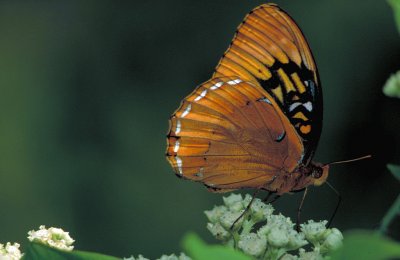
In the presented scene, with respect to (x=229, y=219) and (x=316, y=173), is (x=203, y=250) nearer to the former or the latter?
(x=229, y=219)

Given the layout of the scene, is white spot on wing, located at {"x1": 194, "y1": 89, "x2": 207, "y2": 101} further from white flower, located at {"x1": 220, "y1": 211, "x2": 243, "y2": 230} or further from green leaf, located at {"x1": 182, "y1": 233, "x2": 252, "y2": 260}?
green leaf, located at {"x1": 182, "y1": 233, "x2": 252, "y2": 260}

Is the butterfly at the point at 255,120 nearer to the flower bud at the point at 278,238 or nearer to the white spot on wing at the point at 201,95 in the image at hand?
the white spot on wing at the point at 201,95

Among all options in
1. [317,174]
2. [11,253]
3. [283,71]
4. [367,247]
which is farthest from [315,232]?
[367,247]

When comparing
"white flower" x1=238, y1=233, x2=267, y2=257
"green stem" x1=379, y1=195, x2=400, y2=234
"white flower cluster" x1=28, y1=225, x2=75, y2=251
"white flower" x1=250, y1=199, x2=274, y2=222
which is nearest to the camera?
"green stem" x1=379, y1=195, x2=400, y2=234

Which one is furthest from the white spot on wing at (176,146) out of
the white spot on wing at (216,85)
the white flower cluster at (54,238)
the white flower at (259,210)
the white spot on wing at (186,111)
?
the white flower cluster at (54,238)

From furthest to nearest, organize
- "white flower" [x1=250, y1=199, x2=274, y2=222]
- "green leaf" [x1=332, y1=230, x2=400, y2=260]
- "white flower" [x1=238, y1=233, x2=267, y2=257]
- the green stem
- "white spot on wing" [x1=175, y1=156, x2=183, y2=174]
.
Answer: "white spot on wing" [x1=175, y1=156, x2=183, y2=174] → "white flower" [x1=250, y1=199, x2=274, y2=222] → "white flower" [x1=238, y1=233, x2=267, y2=257] → the green stem → "green leaf" [x1=332, y1=230, x2=400, y2=260]

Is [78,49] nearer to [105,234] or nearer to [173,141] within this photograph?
[105,234]

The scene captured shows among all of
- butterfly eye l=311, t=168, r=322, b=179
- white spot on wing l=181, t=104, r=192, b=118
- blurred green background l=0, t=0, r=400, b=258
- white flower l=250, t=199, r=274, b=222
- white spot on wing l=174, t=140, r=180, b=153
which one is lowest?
white flower l=250, t=199, r=274, b=222

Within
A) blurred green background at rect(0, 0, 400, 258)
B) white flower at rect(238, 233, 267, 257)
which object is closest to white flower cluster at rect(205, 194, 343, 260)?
white flower at rect(238, 233, 267, 257)
